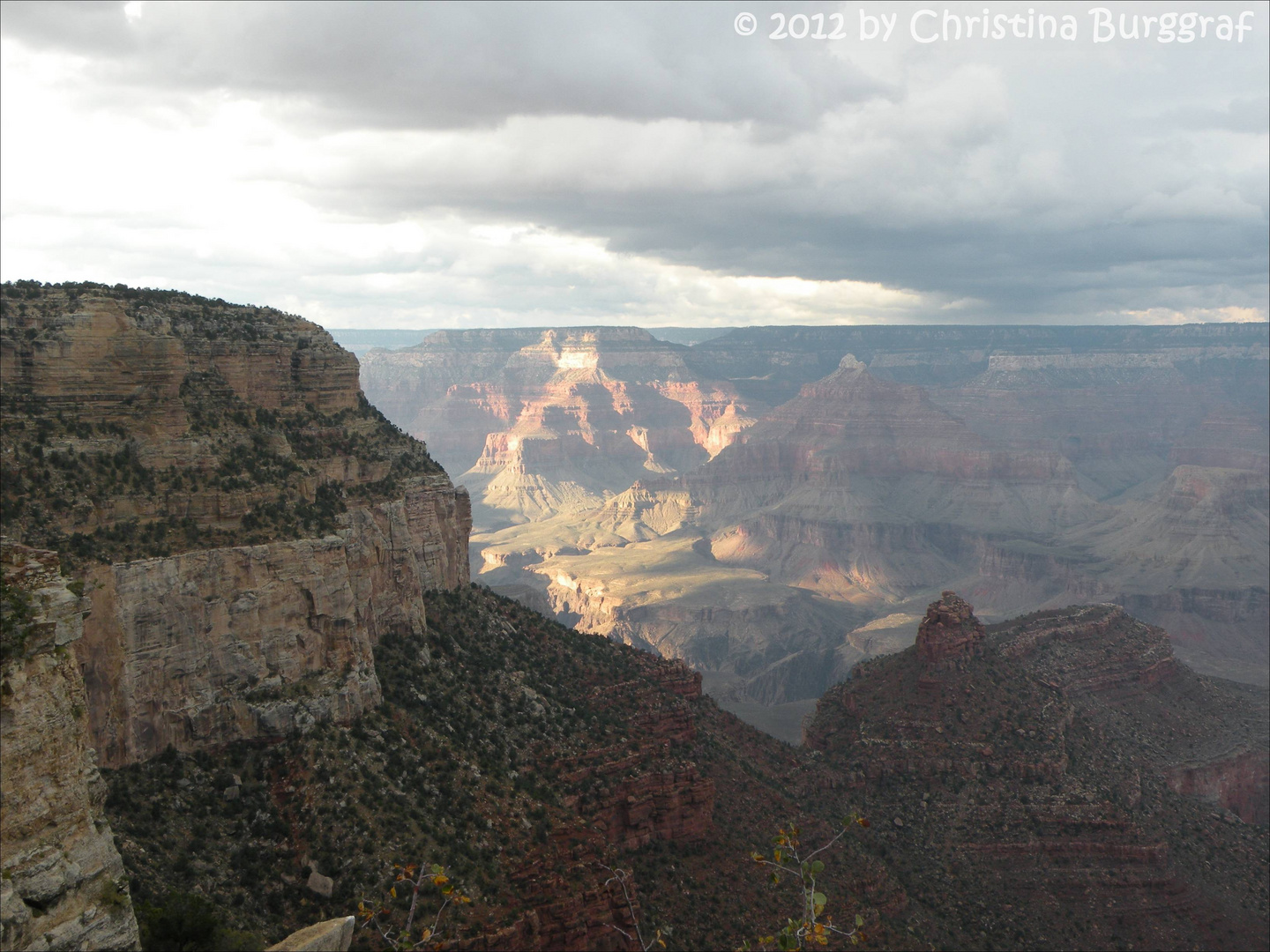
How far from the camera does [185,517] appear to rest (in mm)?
36375

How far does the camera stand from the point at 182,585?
3450 cm

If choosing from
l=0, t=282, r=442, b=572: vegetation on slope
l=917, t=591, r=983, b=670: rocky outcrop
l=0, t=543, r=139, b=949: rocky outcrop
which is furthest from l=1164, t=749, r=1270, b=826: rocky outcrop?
l=0, t=543, r=139, b=949: rocky outcrop

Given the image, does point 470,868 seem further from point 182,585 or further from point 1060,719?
point 1060,719

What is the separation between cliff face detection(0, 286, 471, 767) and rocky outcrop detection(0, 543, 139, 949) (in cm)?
1638

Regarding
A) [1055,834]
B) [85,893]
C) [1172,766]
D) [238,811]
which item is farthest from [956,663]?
[85,893]

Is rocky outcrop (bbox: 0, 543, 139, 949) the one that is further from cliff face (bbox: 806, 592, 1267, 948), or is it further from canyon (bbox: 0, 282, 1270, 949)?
cliff face (bbox: 806, 592, 1267, 948)

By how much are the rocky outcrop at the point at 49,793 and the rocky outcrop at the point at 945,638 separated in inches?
2539

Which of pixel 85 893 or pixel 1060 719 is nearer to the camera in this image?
pixel 85 893

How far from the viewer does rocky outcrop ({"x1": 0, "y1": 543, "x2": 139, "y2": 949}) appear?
1566cm

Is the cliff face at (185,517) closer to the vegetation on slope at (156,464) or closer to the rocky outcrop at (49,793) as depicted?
the vegetation on slope at (156,464)

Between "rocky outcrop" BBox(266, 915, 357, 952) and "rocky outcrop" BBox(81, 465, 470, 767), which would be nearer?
"rocky outcrop" BBox(266, 915, 357, 952)

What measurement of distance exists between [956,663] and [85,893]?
219ft

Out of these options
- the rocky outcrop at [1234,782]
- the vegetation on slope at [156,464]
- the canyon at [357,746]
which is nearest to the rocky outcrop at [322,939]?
the canyon at [357,746]

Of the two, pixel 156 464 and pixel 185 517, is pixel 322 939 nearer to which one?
pixel 185 517
